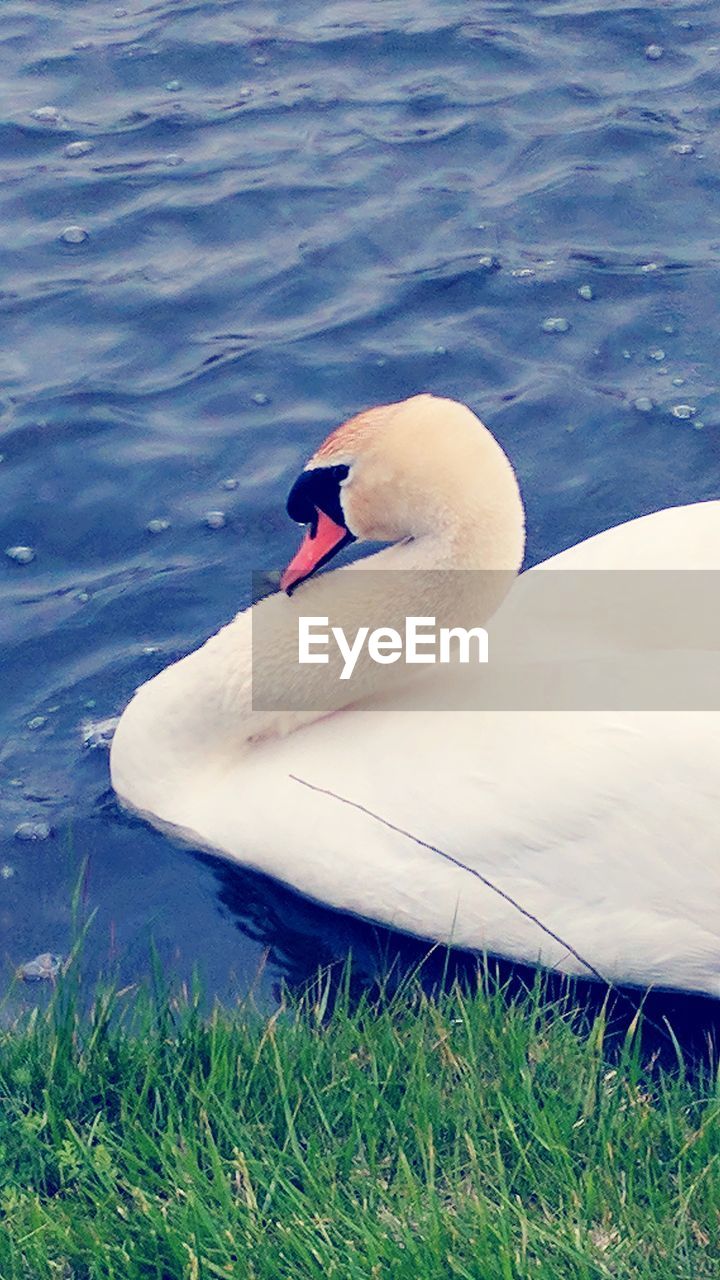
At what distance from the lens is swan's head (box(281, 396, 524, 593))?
436 cm

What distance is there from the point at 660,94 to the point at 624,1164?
597cm

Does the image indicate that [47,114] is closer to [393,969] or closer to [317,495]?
[317,495]

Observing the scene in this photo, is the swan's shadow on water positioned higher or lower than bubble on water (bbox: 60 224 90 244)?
lower

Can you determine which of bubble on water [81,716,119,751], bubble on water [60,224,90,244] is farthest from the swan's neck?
bubble on water [60,224,90,244]

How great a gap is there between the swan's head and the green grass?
1.20 m

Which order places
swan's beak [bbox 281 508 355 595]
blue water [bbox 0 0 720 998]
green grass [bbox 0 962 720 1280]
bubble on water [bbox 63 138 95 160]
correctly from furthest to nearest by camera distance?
1. bubble on water [bbox 63 138 95 160]
2. blue water [bbox 0 0 720 998]
3. swan's beak [bbox 281 508 355 595]
4. green grass [bbox 0 962 720 1280]

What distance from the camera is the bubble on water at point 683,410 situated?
658 centimetres

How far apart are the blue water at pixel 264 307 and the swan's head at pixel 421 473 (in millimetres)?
1107

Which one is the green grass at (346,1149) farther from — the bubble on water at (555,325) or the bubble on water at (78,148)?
the bubble on water at (78,148)

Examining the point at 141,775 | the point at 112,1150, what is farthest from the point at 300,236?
the point at 112,1150

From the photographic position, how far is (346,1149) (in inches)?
138

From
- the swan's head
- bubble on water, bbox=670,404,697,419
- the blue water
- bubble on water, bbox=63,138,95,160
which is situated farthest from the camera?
bubble on water, bbox=63,138,95,160

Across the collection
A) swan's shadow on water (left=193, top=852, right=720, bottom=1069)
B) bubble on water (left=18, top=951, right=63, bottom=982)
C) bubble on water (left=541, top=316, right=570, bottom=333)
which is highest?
bubble on water (left=541, top=316, right=570, bottom=333)

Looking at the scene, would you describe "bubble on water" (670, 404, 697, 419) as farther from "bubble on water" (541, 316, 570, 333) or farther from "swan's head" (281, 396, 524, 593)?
"swan's head" (281, 396, 524, 593)
